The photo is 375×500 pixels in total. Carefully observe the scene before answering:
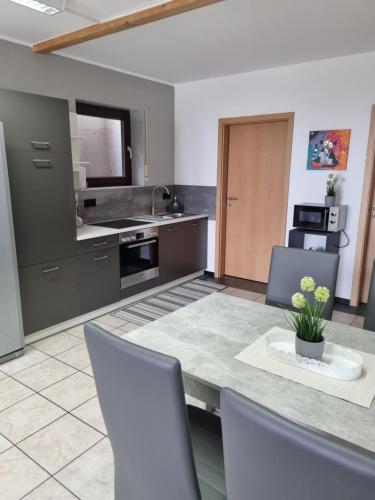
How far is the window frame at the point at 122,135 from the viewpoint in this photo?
411 centimetres

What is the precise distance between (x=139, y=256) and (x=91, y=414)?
6.69 ft

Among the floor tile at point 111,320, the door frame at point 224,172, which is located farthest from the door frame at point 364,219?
the floor tile at point 111,320

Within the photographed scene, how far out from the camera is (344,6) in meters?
2.53

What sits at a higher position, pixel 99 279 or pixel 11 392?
pixel 99 279

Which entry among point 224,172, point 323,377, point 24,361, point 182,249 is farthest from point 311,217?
point 24,361

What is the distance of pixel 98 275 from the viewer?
11.8 ft

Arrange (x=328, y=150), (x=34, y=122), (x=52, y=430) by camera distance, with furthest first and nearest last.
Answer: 1. (x=328, y=150)
2. (x=34, y=122)
3. (x=52, y=430)

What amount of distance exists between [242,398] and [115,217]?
12.6 feet

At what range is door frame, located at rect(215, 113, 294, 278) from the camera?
13.7 ft

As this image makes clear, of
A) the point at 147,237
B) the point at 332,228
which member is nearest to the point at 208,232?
the point at 147,237

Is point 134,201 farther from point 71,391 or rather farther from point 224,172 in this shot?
point 71,391

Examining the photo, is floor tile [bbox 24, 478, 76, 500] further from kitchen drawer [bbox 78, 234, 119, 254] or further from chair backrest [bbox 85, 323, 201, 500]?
kitchen drawer [bbox 78, 234, 119, 254]

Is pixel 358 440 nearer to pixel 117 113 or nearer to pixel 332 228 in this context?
pixel 332 228

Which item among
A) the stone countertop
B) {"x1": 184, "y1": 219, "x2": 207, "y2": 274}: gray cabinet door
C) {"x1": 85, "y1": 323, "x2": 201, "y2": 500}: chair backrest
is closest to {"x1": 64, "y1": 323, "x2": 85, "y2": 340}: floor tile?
the stone countertop
